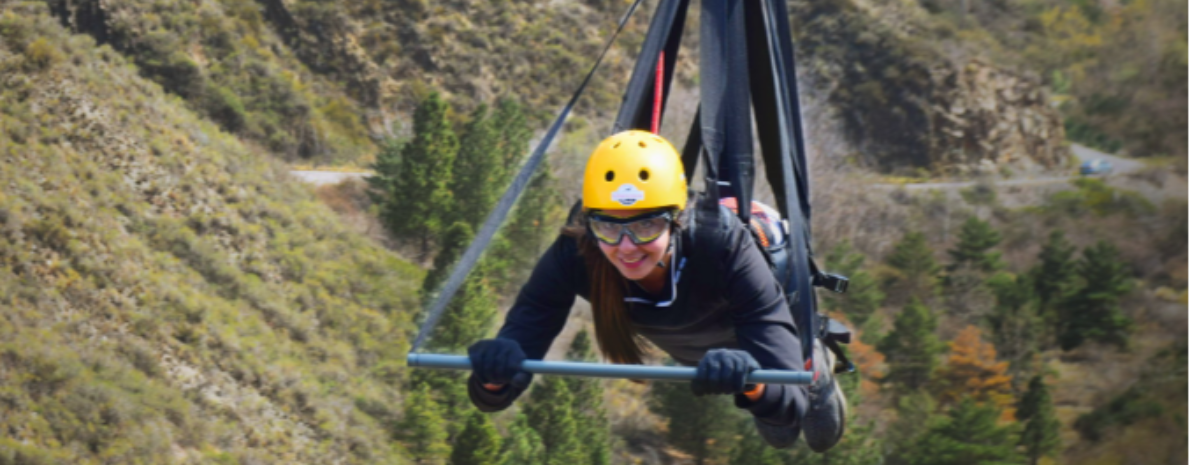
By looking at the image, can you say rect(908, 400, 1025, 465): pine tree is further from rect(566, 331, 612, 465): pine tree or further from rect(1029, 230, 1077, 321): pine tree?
rect(1029, 230, 1077, 321): pine tree

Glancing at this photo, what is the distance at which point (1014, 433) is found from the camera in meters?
17.0

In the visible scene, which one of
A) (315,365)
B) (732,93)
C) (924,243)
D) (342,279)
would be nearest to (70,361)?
(315,365)

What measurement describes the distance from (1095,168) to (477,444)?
2124 centimetres

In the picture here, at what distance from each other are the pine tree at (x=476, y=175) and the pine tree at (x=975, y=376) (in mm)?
9180

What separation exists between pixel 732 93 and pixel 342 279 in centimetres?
1042

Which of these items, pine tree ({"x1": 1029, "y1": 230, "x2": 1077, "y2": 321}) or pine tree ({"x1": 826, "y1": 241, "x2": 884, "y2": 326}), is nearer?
pine tree ({"x1": 826, "y1": 241, "x2": 884, "y2": 326})

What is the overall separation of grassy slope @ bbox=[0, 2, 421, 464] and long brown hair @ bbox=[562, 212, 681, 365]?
8009 mm

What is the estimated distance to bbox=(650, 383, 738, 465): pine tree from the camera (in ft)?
46.2

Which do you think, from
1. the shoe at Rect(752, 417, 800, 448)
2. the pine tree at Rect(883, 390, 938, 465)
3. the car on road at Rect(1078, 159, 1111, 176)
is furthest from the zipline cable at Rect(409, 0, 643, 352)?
the car on road at Rect(1078, 159, 1111, 176)

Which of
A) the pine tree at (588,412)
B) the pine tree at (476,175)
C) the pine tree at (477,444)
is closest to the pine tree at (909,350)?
the pine tree at (588,412)

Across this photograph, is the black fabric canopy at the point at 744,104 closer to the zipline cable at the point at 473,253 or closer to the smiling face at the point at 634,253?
the smiling face at the point at 634,253

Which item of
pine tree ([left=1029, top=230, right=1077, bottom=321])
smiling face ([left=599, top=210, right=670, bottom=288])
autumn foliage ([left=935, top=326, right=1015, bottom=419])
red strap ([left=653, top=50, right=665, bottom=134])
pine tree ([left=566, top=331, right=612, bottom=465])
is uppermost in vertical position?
red strap ([left=653, top=50, right=665, bottom=134])

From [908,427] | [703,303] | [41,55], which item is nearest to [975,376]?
[908,427]

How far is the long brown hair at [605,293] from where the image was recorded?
12.7ft
